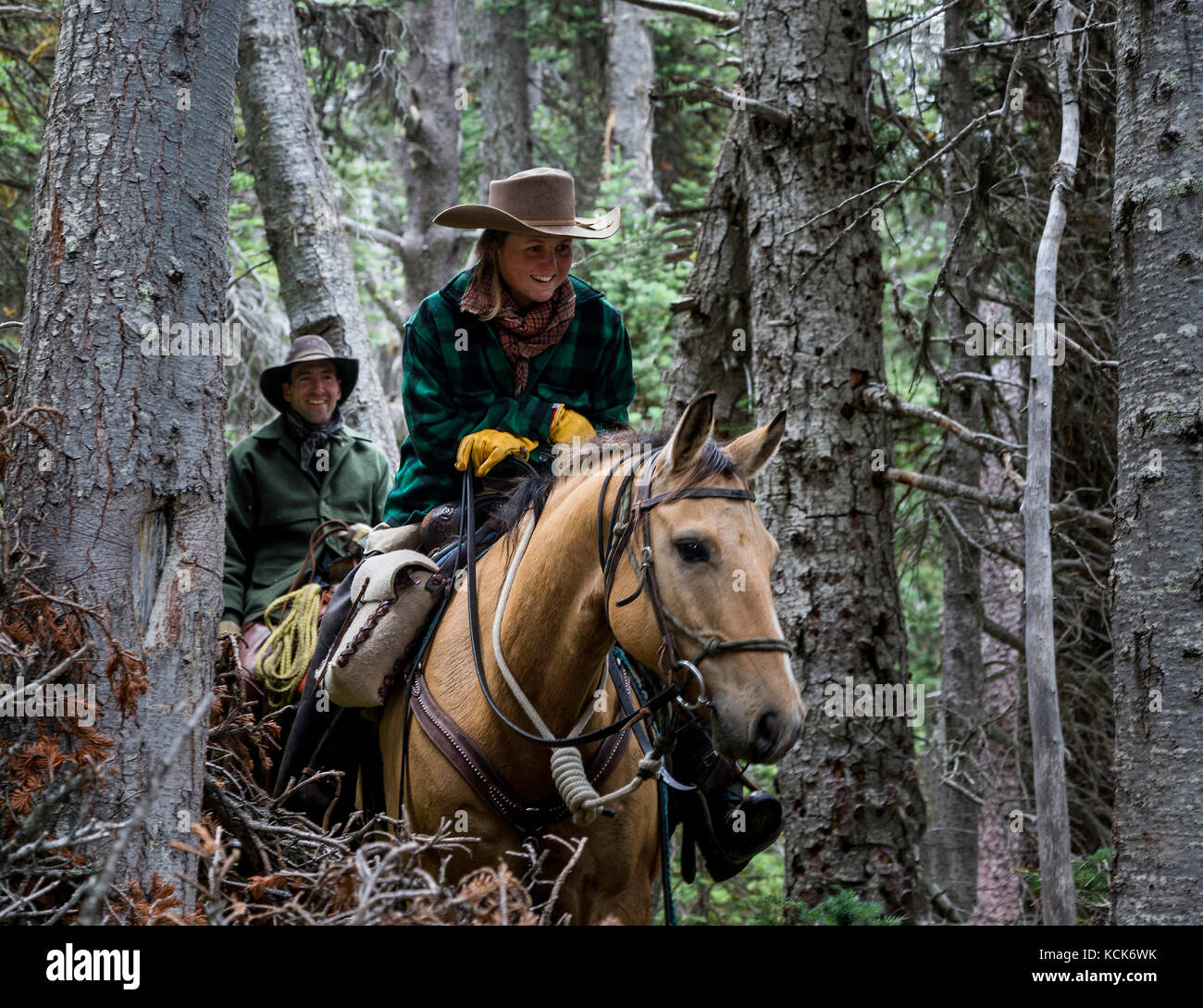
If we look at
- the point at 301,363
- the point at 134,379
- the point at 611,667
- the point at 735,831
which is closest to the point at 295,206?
the point at 301,363

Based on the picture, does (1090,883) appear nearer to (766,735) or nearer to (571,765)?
(571,765)

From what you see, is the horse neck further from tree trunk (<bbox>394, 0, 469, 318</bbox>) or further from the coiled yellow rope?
tree trunk (<bbox>394, 0, 469, 318</bbox>)

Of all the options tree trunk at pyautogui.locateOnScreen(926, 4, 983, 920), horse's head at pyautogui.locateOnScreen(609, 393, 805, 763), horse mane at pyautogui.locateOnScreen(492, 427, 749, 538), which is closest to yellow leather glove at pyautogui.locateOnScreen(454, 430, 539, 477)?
horse mane at pyautogui.locateOnScreen(492, 427, 749, 538)

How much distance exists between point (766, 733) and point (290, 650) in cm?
296

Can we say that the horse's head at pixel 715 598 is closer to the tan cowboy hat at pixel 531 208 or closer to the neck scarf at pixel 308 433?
the tan cowboy hat at pixel 531 208

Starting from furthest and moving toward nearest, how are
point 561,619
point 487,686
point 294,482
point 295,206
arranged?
point 295,206 < point 294,482 < point 487,686 < point 561,619

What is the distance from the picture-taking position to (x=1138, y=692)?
364cm

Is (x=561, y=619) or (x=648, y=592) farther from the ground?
(x=648, y=592)

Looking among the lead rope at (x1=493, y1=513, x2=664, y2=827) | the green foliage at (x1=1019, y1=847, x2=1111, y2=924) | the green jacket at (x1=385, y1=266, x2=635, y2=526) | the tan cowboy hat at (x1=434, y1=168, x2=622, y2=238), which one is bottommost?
the green foliage at (x1=1019, y1=847, x2=1111, y2=924)

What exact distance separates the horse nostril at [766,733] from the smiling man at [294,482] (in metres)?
3.48

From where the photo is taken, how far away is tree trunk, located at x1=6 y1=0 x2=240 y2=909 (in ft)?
10.8

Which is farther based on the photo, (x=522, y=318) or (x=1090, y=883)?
(x=1090, y=883)

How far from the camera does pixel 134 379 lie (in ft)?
11.0

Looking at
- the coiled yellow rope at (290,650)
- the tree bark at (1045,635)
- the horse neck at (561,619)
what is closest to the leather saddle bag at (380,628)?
the horse neck at (561,619)
